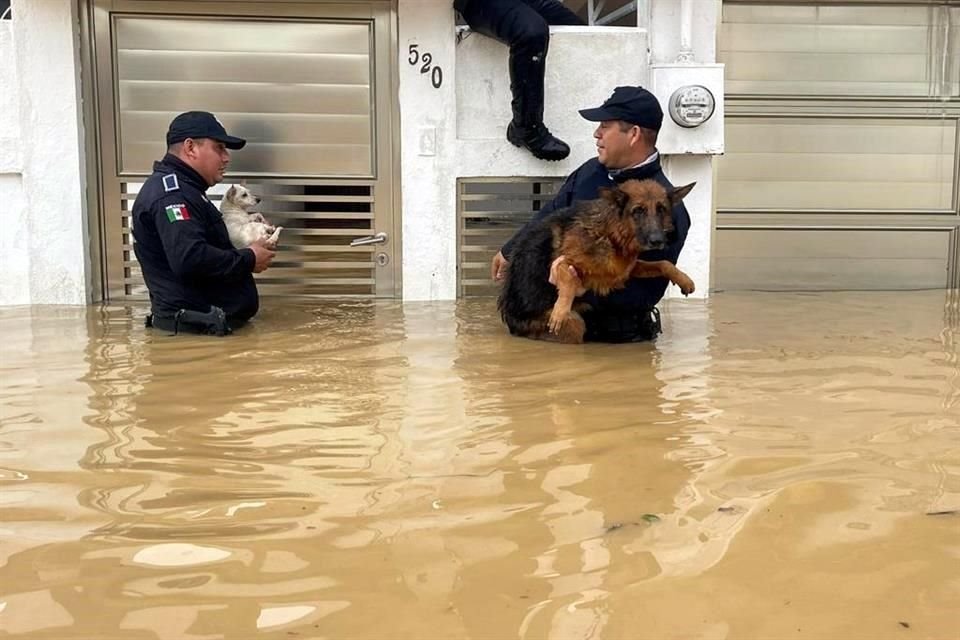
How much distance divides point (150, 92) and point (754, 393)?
17.1 ft

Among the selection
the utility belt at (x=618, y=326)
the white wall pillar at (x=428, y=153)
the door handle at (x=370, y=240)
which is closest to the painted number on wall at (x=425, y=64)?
the white wall pillar at (x=428, y=153)

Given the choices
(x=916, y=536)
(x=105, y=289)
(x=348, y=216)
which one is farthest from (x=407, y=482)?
(x=105, y=289)

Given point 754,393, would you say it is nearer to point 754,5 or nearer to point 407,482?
point 407,482

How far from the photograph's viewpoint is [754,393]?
3725mm

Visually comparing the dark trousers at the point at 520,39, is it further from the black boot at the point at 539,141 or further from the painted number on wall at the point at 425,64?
the painted number on wall at the point at 425,64

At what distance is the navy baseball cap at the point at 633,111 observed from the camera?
4848 mm

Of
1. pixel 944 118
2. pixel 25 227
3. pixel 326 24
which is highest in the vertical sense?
pixel 326 24

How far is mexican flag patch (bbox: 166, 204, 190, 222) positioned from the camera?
5.10 meters

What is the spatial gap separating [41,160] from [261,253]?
7.65ft

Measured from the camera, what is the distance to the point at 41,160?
6605 millimetres

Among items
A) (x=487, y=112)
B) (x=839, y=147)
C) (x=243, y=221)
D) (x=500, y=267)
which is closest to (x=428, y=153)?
(x=487, y=112)

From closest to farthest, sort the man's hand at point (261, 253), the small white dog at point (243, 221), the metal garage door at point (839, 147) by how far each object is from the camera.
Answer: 1. the man's hand at point (261, 253)
2. the small white dog at point (243, 221)
3. the metal garage door at point (839, 147)

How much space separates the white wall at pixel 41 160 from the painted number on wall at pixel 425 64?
2.51 metres

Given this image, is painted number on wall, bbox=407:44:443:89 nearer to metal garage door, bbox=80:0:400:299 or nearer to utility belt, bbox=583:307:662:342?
metal garage door, bbox=80:0:400:299
